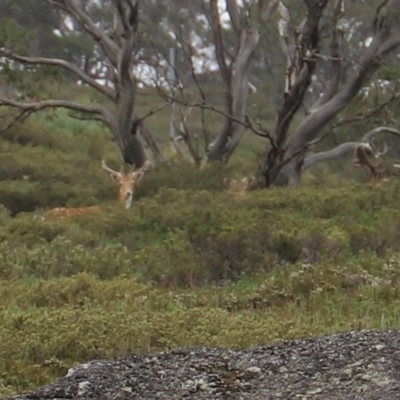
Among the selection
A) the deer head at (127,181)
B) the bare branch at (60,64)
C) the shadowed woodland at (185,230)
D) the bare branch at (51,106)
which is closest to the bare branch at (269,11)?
the shadowed woodland at (185,230)

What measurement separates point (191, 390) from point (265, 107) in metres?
29.3

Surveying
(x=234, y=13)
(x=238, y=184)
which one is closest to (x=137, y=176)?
(x=238, y=184)

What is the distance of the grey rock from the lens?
3.90m

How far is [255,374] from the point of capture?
13.8ft

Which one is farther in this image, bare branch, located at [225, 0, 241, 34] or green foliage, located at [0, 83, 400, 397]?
bare branch, located at [225, 0, 241, 34]

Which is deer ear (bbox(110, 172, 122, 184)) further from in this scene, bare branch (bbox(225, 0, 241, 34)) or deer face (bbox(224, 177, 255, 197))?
bare branch (bbox(225, 0, 241, 34))

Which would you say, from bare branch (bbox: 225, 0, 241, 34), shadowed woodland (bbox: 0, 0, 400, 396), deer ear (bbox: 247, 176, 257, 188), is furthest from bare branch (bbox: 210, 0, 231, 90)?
deer ear (bbox: 247, 176, 257, 188)

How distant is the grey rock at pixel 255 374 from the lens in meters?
3.90

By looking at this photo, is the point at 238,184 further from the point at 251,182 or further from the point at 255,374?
the point at 255,374

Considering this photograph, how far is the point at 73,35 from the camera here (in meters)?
36.2

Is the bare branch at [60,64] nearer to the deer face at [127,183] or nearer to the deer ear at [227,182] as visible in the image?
the deer face at [127,183]

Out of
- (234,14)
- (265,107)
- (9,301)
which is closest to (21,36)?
(234,14)

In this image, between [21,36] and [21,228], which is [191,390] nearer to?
[21,228]

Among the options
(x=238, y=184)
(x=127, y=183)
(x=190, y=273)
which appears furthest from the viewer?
(x=127, y=183)
